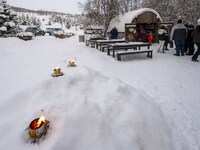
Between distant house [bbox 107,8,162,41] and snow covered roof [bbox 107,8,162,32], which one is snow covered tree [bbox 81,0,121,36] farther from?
distant house [bbox 107,8,162,41]

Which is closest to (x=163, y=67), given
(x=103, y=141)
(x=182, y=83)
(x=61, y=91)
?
(x=182, y=83)

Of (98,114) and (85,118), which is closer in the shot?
(85,118)

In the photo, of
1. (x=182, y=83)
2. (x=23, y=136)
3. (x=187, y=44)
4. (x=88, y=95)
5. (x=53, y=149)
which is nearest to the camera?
(x=53, y=149)

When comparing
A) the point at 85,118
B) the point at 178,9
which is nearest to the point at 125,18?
the point at 178,9

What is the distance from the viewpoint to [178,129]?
352cm

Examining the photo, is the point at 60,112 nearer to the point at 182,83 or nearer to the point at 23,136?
the point at 23,136

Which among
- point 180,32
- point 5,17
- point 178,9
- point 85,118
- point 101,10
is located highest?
point 178,9

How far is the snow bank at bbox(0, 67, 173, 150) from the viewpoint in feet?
9.20

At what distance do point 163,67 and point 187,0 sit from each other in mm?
24942

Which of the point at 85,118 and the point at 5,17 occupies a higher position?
the point at 5,17

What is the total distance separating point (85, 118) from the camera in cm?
326

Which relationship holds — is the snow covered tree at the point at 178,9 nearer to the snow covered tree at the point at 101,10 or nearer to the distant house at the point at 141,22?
the distant house at the point at 141,22

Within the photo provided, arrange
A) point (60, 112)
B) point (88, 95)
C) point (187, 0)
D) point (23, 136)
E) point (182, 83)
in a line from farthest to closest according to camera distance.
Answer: point (187, 0)
point (182, 83)
point (88, 95)
point (60, 112)
point (23, 136)

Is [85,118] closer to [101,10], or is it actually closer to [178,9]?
[101,10]
